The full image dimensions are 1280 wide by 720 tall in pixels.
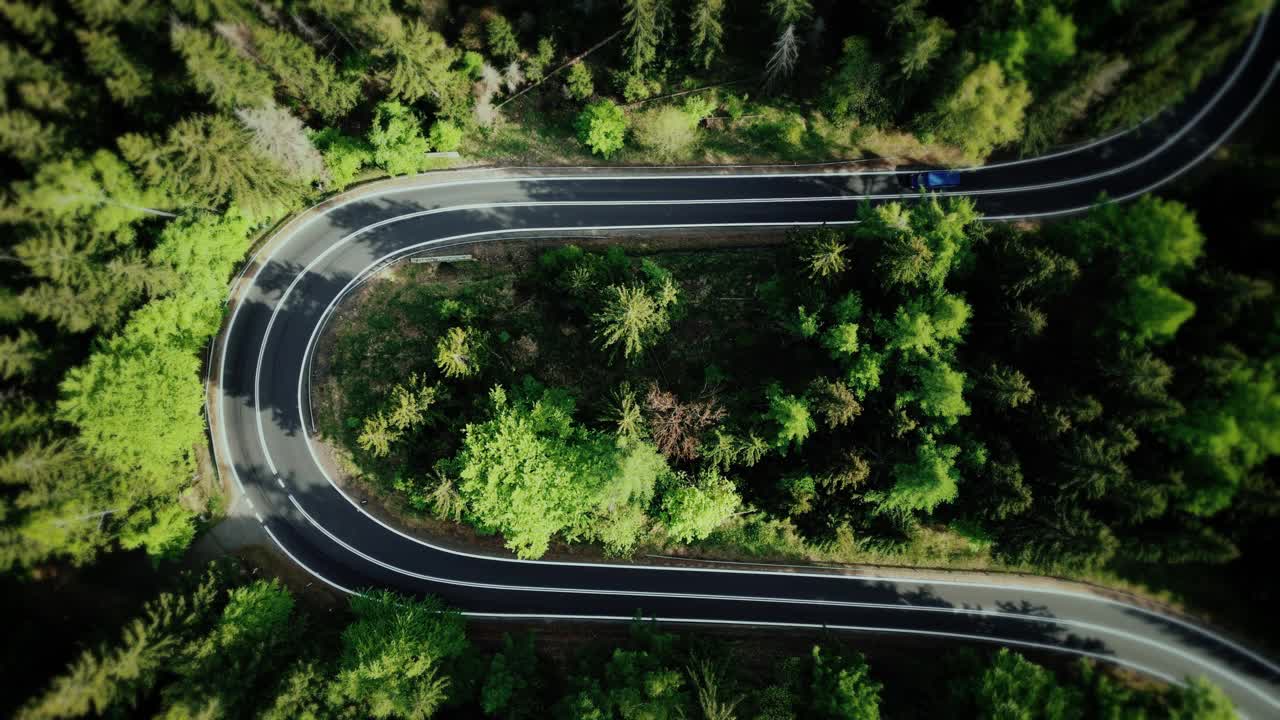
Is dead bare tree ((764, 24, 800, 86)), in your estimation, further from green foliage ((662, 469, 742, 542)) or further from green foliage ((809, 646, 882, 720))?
green foliage ((809, 646, 882, 720))

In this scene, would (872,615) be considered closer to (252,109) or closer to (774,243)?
(774,243)

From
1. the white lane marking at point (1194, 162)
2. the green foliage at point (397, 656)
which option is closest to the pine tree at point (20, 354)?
the green foliage at point (397, 656)

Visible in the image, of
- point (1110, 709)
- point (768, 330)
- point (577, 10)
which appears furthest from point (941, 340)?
point (577, 10)

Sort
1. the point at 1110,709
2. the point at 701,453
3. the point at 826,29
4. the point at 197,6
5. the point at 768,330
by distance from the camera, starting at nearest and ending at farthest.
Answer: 1. the point at 197,6
2. the point at 1110,709
3. the point at 701,453
4. the point at 826,29
5. the point at 768,330

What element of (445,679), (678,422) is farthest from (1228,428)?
(445,679)

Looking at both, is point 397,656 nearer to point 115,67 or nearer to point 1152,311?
point 115,67

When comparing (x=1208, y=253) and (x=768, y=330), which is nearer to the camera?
(x=1208, y=253)

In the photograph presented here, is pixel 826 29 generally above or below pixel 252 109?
above
